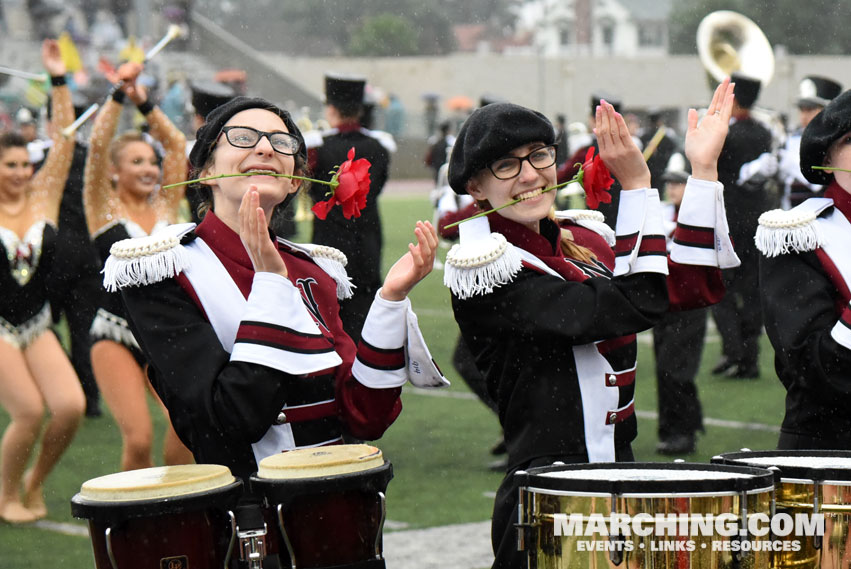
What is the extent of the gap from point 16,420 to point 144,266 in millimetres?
3174

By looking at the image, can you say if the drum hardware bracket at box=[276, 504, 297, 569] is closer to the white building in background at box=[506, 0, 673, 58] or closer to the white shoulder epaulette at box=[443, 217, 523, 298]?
the white shoulder epaulette at box=[443, 217, 523, 298]

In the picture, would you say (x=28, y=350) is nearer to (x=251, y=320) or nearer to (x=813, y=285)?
(x=251, y=320)

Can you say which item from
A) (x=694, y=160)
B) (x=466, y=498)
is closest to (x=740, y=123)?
(x=466, y=498)

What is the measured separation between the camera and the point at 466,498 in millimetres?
6340

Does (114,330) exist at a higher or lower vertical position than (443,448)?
higher

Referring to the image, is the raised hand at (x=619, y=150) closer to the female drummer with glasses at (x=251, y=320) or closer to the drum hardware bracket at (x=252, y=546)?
the female drummer with glasses at (x=251, y=320)

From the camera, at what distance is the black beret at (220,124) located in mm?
3285

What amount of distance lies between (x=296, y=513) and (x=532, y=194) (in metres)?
→ 0.96

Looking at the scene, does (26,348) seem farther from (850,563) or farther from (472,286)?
(850,563)

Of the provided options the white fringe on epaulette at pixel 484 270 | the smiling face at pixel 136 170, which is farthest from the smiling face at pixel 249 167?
the smiling face at pixel 136 170

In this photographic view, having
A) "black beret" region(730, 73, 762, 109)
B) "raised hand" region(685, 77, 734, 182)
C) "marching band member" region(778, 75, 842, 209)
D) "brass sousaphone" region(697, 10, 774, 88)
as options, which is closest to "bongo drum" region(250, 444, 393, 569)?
"raised hand" region(685, 77, 734, 182)

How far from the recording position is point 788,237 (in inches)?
147

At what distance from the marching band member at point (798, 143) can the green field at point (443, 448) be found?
4.35 feet

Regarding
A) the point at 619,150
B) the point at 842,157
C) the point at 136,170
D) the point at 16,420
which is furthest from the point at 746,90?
the point at 619,150
